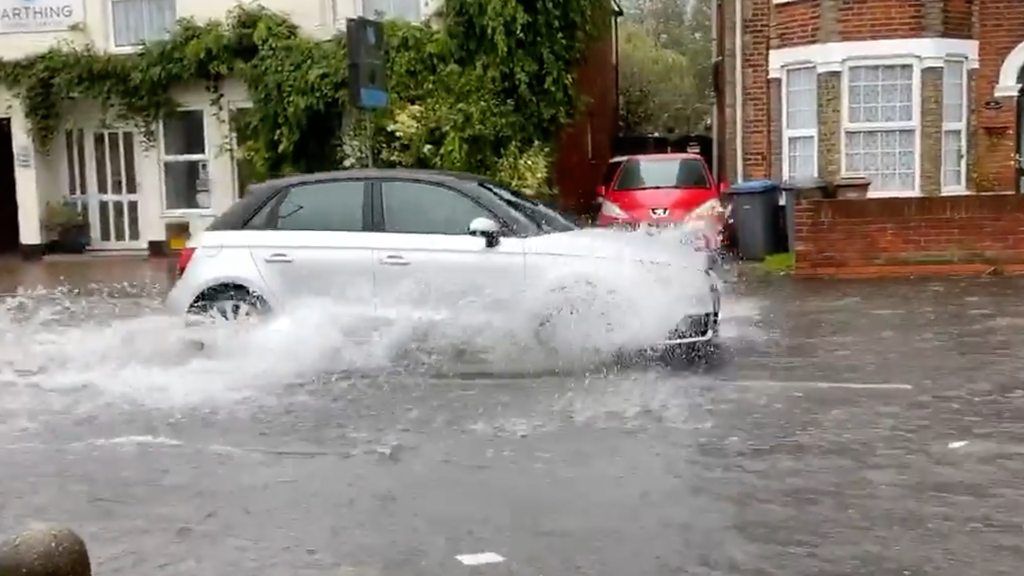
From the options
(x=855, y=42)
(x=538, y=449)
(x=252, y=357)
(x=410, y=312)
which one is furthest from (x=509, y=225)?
(x=855, y=42)

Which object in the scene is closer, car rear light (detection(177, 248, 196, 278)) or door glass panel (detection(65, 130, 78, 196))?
car rear light (detection(177, 248, 196, 278))

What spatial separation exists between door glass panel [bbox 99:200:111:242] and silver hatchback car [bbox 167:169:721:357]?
12925 mm

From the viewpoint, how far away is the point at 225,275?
32.3 feet

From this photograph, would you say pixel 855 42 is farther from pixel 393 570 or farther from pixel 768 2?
pixel 393 570

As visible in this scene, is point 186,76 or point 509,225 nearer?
point 509,225

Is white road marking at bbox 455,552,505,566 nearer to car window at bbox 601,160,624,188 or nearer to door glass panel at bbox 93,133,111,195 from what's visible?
car window at bbox 601,160,624,188

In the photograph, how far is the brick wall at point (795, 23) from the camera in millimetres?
→ 18656

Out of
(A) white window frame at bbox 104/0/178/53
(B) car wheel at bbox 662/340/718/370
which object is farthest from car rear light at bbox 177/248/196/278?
(A) white window frame at bbox 104/0/178/53

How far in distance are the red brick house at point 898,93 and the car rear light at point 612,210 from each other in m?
3.33

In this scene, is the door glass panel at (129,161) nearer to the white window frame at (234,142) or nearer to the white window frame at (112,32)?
the white window frame at (112,32)

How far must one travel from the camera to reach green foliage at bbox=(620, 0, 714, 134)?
4681 centimetres

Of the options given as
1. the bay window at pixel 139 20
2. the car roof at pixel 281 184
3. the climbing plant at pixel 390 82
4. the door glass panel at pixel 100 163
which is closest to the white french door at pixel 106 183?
the door glass panel at pixel 100 163

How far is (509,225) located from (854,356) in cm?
291

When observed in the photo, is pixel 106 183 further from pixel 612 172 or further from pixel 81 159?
pixel 612 172
